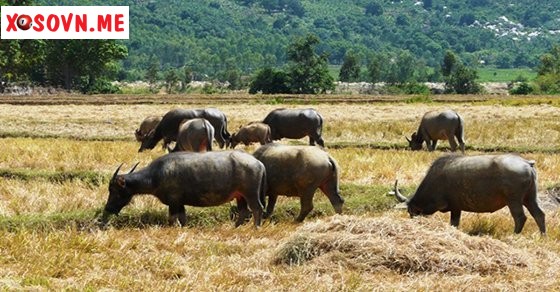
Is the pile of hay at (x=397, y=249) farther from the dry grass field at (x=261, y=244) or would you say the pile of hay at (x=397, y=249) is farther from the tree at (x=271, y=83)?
the tree at (x=271, y=83)

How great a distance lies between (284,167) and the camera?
32.5ft

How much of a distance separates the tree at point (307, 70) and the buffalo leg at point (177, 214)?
5452 cm

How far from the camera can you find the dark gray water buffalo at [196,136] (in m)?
14.4

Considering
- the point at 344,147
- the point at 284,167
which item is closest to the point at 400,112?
the point at 344,147

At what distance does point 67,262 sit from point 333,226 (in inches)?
105

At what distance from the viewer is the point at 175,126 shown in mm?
17484

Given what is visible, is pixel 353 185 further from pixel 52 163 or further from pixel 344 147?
pixel 344 147

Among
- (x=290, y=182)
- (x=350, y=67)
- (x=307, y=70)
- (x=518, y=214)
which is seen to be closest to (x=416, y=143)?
(x=290, y=182)

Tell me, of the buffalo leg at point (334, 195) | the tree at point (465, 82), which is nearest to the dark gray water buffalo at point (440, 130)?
the buffalo leg at point (334, 195)

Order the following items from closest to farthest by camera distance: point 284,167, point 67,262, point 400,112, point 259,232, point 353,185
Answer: point 67,262
point 259,232
point 284,167
point 353,185
point 400,112

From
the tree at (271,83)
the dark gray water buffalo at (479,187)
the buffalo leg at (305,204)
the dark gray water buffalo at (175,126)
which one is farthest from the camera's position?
the tree at (271,83)

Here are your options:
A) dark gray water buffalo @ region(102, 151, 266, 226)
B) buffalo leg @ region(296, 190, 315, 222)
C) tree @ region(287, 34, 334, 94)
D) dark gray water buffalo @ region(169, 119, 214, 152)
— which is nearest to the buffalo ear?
dark gray water buffalo @ region(102, 151, 266, 226)

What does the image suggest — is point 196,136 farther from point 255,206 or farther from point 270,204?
point 255,206

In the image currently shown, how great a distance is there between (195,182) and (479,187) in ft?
11.5
